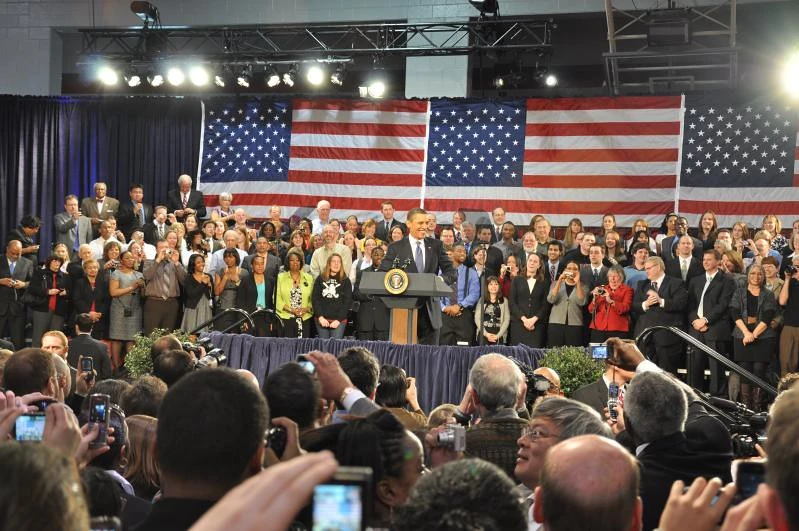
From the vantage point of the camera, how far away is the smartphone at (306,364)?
121 inches

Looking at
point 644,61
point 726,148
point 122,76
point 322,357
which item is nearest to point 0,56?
point 122,76

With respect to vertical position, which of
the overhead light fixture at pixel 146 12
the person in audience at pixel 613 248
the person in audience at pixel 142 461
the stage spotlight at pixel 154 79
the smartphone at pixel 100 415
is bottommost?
the person in audience at pixel 142 461

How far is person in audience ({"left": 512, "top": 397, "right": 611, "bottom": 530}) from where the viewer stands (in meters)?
3.17

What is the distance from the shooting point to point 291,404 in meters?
3.01

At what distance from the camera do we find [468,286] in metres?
11.7

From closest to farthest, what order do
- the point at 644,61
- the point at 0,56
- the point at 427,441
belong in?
1. the point at 427,441
2. the point at 644,61
3. the point at 0,56

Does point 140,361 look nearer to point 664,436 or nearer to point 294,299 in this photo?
point 294,299

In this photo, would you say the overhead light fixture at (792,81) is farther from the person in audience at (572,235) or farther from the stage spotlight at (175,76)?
the stage spotlight at (175,76)

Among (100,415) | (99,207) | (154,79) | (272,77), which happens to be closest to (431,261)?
(100,415)

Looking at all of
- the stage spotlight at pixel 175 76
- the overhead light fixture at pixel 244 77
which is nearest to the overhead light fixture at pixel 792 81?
the overhead light fixture at pixel 244 77

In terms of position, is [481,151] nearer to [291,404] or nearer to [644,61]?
[644,61]

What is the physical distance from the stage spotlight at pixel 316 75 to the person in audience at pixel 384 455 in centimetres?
1324

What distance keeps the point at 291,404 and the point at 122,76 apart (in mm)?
13912

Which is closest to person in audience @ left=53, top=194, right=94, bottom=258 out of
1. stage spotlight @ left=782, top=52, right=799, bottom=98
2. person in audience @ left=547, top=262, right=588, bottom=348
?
person in audience @ left=547, top=262, right=588, bottom=348
